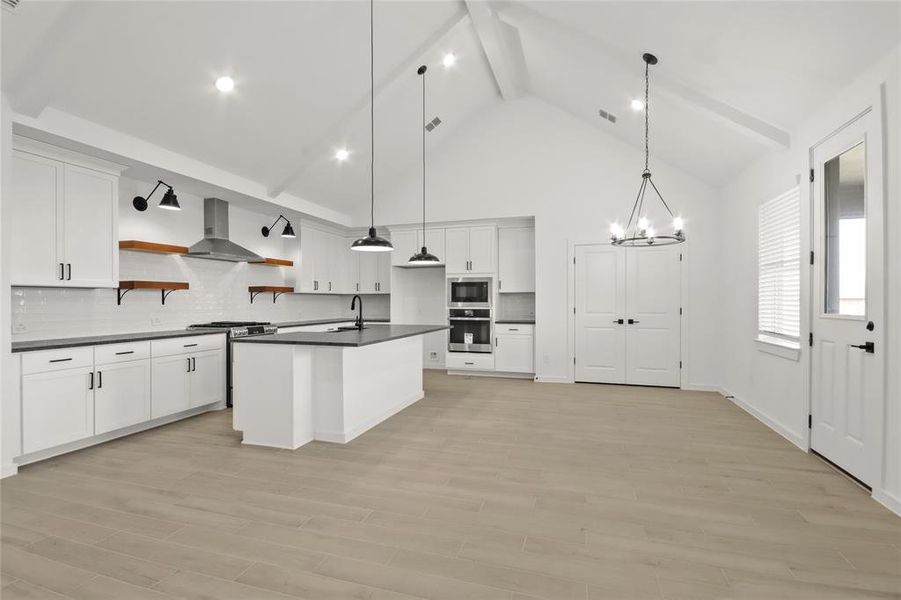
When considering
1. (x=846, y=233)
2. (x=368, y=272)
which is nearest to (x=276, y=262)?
(x=368, y=272)

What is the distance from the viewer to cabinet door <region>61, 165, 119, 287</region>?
378 cm

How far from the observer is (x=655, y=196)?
20.2 ft

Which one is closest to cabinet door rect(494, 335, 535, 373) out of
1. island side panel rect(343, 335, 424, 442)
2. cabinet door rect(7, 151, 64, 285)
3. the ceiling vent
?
island side panel rect(343, 335, 424, 442)

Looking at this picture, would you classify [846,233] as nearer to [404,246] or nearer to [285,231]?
[404,246]

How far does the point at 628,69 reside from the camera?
4359 mm

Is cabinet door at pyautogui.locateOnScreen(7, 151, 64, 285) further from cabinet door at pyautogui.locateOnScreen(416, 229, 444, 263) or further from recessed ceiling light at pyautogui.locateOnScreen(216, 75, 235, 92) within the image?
cabinet door at pyautogui.locateOnScreen(416, 229, 444, 263)

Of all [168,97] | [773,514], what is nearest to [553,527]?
[773,514]

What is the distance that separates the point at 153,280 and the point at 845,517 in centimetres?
631

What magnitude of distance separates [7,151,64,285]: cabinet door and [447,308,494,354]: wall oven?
189 inches

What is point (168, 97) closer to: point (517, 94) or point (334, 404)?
point (334, 404)

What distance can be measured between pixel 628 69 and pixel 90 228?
17.5 ft

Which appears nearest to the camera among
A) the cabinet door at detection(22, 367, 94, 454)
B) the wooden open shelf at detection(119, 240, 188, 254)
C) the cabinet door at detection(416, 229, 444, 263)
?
the cabinet door at detection(22, 367, 94, 454)

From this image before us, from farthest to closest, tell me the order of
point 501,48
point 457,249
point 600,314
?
point 457,249 → point 600,314 → point 501,48

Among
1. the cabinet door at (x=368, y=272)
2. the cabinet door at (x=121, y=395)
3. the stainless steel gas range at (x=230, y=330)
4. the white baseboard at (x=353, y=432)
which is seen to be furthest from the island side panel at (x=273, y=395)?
the cabinet door at (x=368, y=272)
